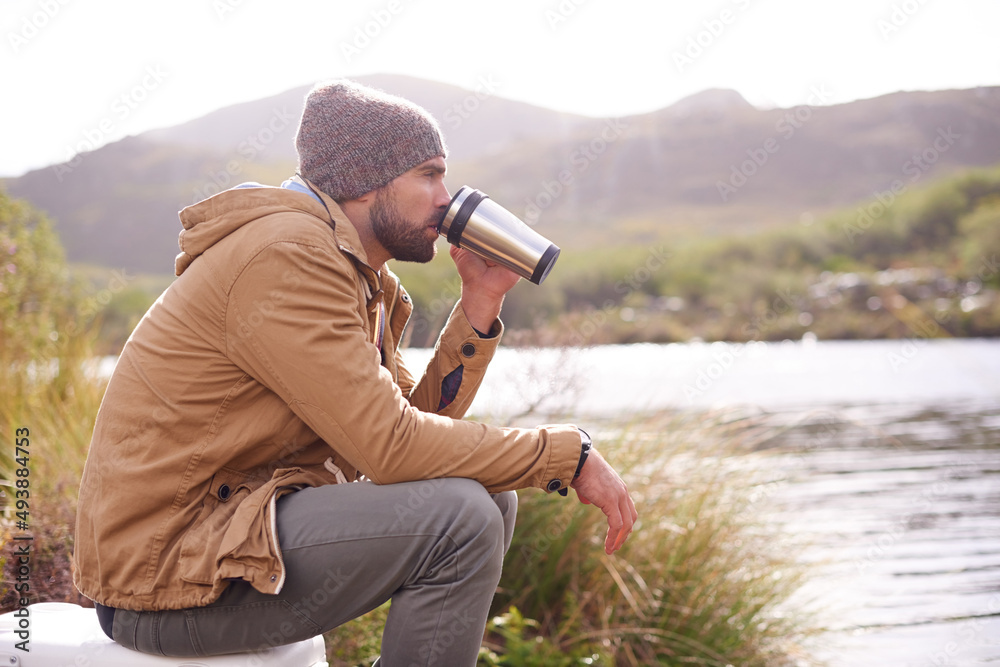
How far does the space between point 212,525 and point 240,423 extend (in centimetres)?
20

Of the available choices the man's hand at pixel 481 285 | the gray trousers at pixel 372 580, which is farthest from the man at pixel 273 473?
the man's hand at pixel 481 285

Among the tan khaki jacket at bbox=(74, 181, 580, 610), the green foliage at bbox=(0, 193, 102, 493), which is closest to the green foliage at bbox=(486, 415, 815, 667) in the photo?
the tan khaki jacket at bbox=(74, 181, 580, 610)

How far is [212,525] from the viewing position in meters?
1.50

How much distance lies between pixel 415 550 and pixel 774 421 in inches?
94.4

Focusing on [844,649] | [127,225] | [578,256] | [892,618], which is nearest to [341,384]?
[844,649]

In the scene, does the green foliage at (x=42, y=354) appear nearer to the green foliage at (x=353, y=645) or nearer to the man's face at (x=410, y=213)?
the green foliage at (x=353, y=645)

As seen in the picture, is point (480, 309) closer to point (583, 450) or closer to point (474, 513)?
point (583, 450)

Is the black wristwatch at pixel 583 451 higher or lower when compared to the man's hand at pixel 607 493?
higher

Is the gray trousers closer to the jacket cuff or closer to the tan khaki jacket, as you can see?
the tan khaki jacket

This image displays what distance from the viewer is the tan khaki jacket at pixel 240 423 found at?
1.49m

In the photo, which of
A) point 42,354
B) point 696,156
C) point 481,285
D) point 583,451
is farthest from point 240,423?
point 696,156

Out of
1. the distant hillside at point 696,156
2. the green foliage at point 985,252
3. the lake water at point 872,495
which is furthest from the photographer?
the distant hillside at point 696,156

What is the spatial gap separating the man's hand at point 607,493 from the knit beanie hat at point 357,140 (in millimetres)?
822

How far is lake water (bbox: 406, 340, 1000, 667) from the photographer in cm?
337
